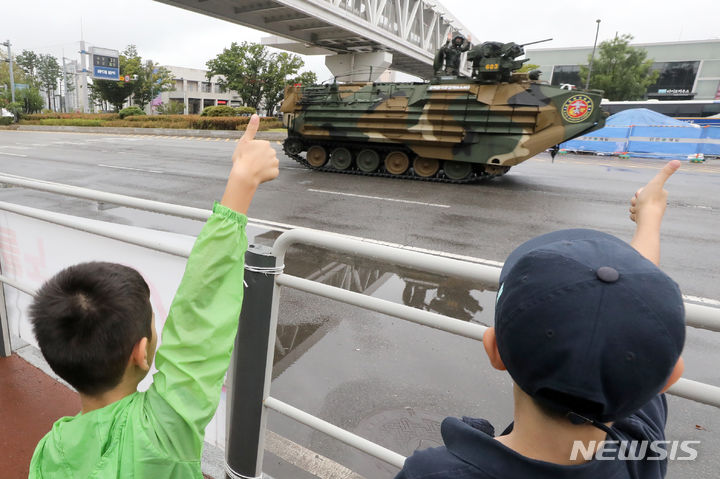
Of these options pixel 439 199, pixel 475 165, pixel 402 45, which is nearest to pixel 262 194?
pixel 439 199

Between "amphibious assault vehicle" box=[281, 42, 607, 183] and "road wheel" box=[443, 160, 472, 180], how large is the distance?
3cm

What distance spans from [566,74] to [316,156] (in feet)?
156

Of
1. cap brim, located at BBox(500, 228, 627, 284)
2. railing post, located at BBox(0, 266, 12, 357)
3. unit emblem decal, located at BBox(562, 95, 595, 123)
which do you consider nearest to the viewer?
cap brim, located at BBox(500, 228, 627, 284)

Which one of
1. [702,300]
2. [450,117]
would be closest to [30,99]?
[450,117]

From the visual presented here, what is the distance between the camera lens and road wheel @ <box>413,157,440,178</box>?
483 inches

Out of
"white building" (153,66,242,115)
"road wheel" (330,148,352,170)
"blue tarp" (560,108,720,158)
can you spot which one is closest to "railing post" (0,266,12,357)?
"road wheel" (330,148,352,170)

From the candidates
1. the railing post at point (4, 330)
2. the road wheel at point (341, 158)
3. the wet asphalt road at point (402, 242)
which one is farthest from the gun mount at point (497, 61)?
the railing post at point (4, 330)

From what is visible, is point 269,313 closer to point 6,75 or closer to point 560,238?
point 560,238

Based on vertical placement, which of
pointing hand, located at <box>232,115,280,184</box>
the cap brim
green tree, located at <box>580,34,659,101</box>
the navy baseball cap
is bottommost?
the navy baseball cap

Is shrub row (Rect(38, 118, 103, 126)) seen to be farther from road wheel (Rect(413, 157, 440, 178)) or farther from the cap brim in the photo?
the cap brim

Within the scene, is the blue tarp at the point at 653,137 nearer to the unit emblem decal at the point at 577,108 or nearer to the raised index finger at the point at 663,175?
the unit emblem decal at the point at 577,108

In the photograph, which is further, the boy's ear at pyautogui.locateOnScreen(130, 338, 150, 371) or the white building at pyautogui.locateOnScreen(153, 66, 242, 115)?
the white building at pyautogui.locateOnScreen(153, 66, 242, 115)

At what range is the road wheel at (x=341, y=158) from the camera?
520 inches

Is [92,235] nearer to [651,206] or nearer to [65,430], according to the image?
[65,430]
